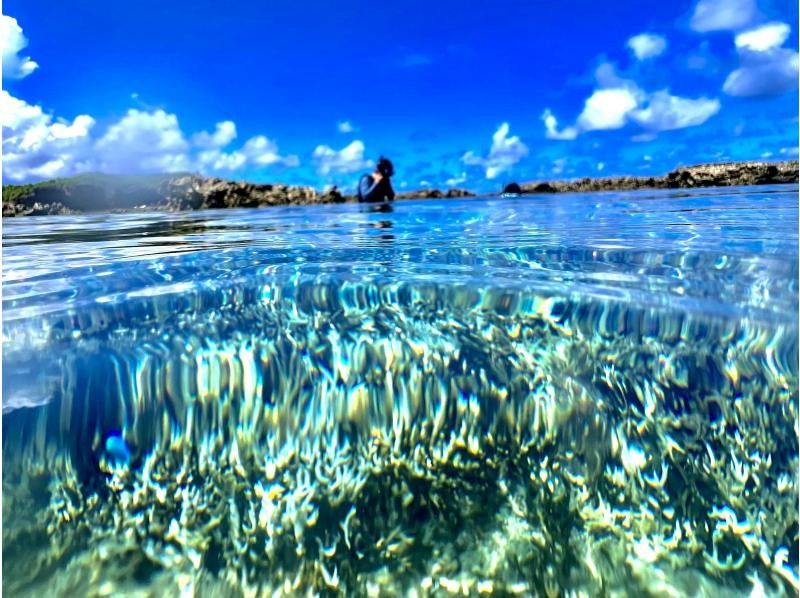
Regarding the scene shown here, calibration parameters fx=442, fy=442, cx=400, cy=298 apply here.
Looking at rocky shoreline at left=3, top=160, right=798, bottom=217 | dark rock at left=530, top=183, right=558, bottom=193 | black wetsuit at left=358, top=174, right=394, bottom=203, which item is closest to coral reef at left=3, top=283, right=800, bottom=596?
black wetsuit at left=358, top=174, right=394, bottom=203

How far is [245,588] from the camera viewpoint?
148 cm

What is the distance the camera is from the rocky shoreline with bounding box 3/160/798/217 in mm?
27391

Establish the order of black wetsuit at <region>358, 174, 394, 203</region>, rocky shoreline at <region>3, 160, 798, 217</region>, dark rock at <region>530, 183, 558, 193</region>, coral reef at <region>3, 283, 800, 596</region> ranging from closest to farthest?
coral reef at <region>3, 283, 800, 596</region>
black wetsuit at <region>358, 174, 394, 203</region>
rocky shoreline at <region>3, 160, 798, 217</region>
dark rock at <region>530, 183, 558, 193</region>

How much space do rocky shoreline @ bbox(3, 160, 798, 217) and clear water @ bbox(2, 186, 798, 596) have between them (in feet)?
96.8

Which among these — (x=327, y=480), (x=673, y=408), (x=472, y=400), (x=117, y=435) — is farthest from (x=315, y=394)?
(x=673, y=408)

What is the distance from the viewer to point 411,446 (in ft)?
6.05

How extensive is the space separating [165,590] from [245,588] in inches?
10.1

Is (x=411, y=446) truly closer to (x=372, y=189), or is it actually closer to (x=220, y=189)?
(x=372, y=189)

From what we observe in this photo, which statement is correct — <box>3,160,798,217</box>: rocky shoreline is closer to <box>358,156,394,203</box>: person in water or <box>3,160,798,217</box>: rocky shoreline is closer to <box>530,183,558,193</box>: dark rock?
<box>530,183,558,193</box>: dark rock

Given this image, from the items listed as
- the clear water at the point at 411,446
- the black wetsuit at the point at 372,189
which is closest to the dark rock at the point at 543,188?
the black wetsuit at the point at 372,189

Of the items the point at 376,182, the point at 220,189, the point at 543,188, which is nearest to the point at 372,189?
the point at 376,182

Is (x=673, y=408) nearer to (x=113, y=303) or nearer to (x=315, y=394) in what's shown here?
(x=315, y=394)

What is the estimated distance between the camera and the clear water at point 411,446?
4.99ft

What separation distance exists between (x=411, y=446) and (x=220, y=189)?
36.9m
